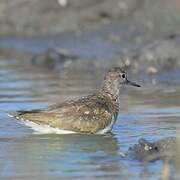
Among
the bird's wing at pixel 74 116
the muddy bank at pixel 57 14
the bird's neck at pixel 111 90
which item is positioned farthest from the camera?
the muddy bank at pixel 57 14

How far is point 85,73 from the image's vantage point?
1688cm

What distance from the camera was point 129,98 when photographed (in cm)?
1352

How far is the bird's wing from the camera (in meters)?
10.1

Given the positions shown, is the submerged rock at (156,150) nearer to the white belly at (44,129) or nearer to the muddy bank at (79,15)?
the white belly at (44,129)

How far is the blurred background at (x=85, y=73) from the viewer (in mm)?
8703

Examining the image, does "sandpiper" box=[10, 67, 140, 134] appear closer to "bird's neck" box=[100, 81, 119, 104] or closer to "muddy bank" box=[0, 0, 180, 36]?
"bird's neck" box=[100, 81, 119, 104]

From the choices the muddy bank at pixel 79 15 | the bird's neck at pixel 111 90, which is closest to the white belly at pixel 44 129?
the bird's neck at pixel 111 90

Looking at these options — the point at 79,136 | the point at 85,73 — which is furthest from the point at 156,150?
the point at 85,73

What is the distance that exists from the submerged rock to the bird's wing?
1347mm

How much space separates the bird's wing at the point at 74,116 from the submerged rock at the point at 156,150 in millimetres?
1347

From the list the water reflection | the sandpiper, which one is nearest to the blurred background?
the water reflection

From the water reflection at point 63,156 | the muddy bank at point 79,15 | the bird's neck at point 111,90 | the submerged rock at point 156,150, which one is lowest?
the water reflection at point 63,156

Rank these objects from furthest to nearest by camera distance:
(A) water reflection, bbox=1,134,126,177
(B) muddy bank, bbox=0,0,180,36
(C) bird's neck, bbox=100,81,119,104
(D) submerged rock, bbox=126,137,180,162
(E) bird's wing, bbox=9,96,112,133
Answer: (B) muddy bank, bbox=0,0,180,36
(C) bird's neck, bbox=100,81,119,104
(E) bird's wing, bbox=9,96,112,133
(D) submerged rock, bbox=126,137,180,162
(A) water reflection, bbox=1,134,126,177

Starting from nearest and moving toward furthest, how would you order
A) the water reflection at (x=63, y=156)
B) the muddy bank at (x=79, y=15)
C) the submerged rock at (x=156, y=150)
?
1. the water reflection at (x=63, y=156)
2. the submerged rock at (x=156, y=150)
3. the muddy bank at (x=79, y=15)
